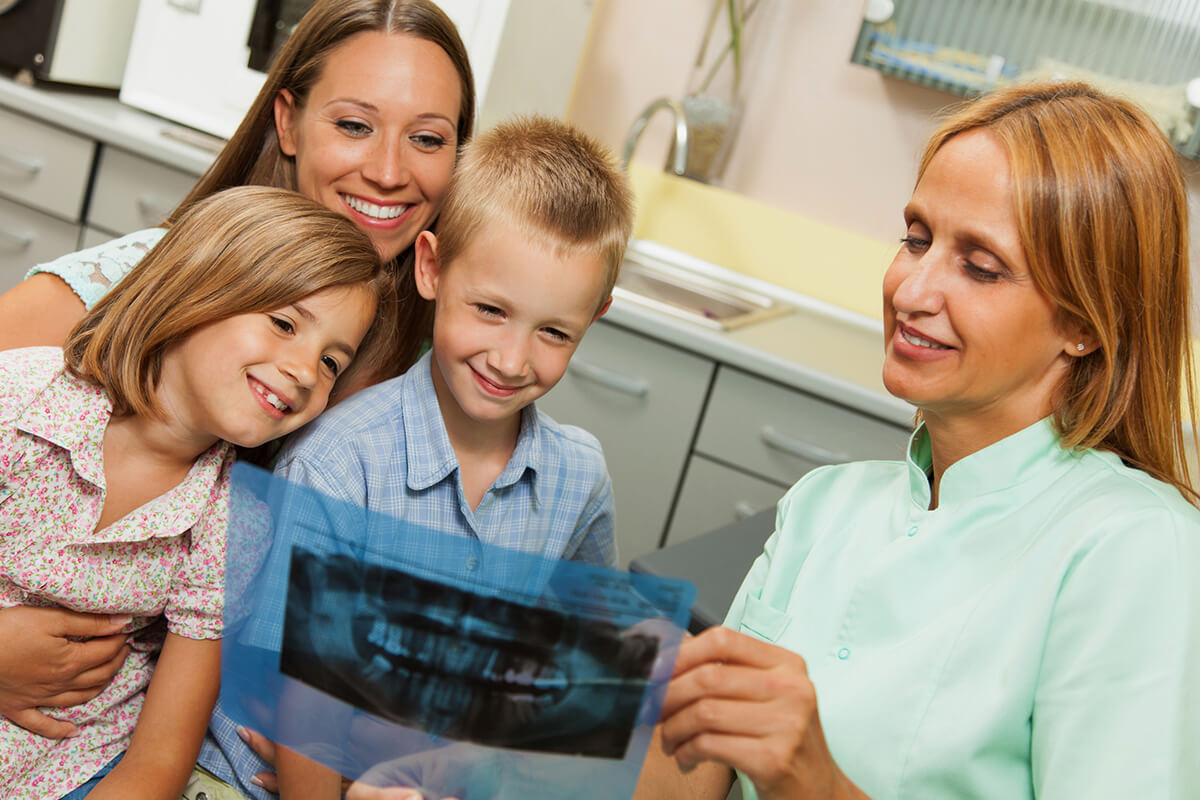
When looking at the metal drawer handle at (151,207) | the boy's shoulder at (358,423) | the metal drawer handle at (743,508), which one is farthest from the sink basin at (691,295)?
the boy's shoulder at (358,423)

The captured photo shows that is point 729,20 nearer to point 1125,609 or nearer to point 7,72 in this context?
point 7,72

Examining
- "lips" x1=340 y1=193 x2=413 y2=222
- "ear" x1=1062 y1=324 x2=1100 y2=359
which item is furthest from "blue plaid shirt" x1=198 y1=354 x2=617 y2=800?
"ear" x1=1062 y1=324 x2=1100 y2=359

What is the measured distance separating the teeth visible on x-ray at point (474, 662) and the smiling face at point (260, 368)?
36 centimetres

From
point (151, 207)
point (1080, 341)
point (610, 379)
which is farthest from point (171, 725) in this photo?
point (151, 207)

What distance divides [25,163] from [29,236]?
0.53 feet

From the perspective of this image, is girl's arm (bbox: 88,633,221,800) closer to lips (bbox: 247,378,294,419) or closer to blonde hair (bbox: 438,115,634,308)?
lips (bbox: 247,378,294,419)

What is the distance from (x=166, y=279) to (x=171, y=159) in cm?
138

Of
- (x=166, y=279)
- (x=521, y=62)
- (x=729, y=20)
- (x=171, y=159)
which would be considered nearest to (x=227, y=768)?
(x=166, y=279)

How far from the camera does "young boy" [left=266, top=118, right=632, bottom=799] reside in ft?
3.58

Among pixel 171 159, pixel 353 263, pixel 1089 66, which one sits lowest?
pixel 171 159

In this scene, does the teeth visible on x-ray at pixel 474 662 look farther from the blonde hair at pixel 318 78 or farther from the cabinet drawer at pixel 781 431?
the cabinet drawer at pixel 781 431

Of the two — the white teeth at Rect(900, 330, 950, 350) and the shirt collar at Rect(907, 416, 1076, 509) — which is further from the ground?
the white teeth at Rect(900, 330, 950, 350)

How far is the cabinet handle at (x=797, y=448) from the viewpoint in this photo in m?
2.12

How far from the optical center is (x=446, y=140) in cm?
137
